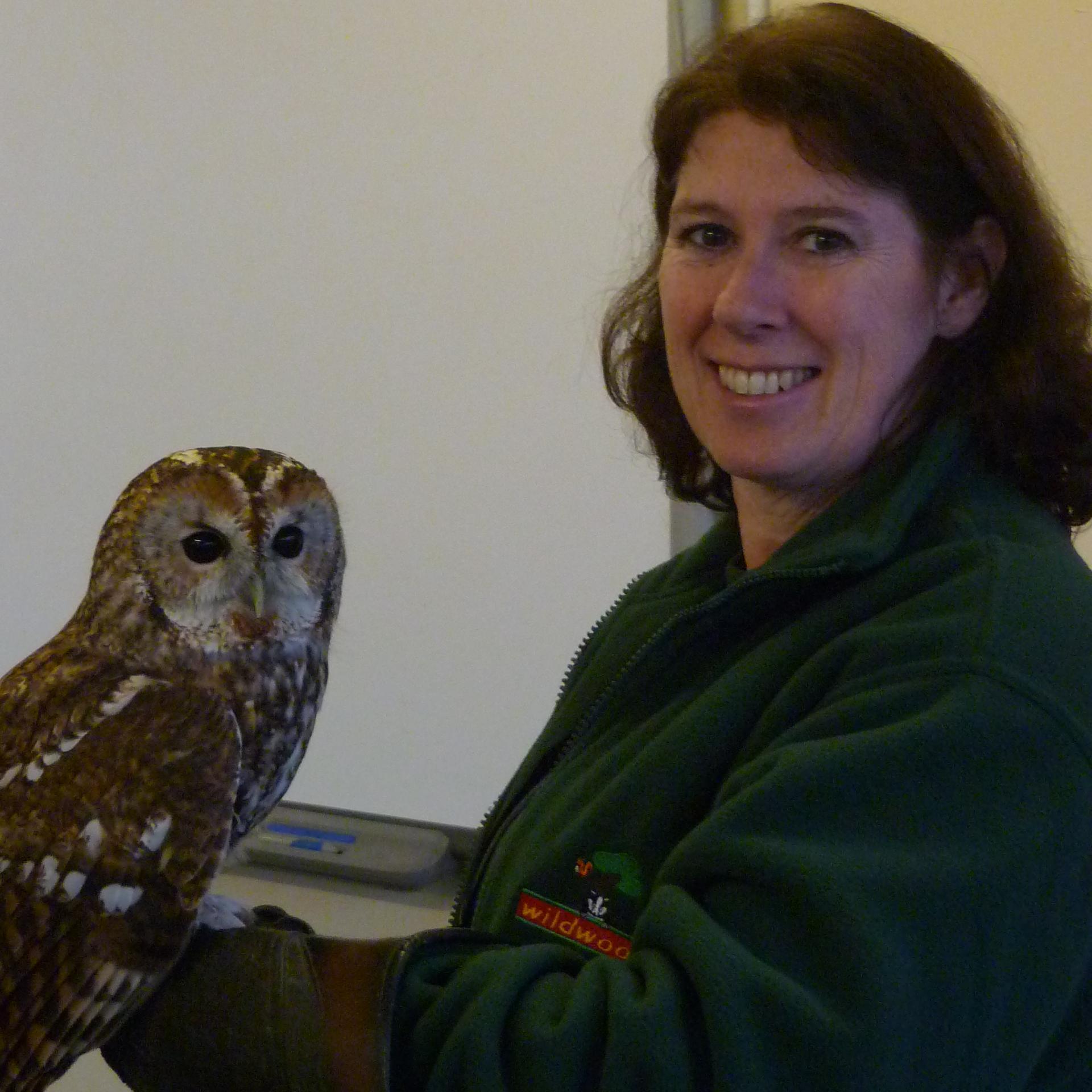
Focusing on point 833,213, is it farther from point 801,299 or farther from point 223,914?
point 223,914

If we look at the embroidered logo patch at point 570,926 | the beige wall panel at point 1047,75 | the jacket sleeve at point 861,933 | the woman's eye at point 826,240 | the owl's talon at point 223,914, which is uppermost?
the beige wall panel at point 1047,75

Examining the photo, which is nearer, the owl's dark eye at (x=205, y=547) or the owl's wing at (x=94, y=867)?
the owl's wing at (x=94, y=867)

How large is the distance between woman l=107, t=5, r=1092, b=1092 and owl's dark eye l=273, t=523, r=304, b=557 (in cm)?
26

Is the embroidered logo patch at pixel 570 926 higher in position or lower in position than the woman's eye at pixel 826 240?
lower

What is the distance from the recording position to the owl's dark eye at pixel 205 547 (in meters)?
0.94

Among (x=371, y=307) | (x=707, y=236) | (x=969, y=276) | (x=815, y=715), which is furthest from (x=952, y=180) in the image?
(x=371, y=307)

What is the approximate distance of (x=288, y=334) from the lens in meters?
1.75

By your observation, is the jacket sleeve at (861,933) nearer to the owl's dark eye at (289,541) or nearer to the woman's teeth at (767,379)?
the woman's teeth at (767,379)

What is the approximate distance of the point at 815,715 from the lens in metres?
0.68

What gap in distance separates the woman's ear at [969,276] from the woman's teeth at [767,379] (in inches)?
4.5

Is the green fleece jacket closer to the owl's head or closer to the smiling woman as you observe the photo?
the smiling woman

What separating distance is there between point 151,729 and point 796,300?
567 mm

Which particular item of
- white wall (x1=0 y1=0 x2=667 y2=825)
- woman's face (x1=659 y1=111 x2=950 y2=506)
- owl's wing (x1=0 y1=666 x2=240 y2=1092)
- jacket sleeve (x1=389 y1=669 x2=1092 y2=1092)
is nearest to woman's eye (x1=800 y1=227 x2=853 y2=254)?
woman's face (x1=659 y1=111 x2=950 y2=506)

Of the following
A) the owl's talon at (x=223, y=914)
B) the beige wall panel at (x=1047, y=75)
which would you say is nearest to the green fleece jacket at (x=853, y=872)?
the owl's talon at (x=223, y=914)
